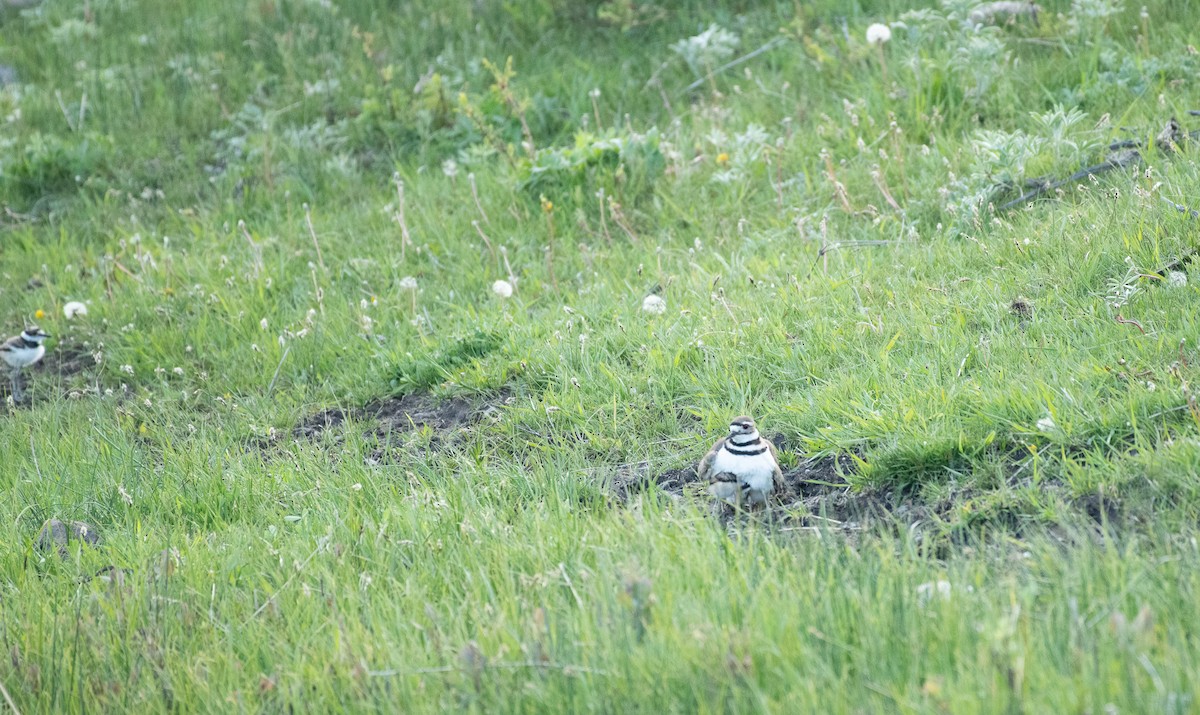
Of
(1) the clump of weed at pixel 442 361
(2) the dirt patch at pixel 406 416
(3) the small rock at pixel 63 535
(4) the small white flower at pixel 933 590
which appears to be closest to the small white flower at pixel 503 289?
(1) the clump of weed at pixel 442 361

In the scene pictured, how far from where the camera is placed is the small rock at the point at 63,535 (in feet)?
15.7

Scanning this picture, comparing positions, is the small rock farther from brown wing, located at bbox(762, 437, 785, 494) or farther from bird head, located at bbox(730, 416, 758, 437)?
brown wing, located at bbox(762, 437, 785, 494)

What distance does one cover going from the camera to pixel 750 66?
8836 mm

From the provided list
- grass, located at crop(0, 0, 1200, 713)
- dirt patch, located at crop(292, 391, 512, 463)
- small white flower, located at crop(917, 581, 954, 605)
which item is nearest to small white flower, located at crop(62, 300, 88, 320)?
grass, located at crop(0, 0, 1200, 713)

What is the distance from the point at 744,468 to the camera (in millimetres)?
4207

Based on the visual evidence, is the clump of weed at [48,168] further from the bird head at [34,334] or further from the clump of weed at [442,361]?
the clump of weed at [442,361]

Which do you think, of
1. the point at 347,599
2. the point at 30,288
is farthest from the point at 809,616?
the point at 30,288

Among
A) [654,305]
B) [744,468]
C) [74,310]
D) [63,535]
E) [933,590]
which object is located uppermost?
[933,590]

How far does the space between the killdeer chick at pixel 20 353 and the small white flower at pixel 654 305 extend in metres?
3.93

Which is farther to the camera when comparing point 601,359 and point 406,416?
point 406,416

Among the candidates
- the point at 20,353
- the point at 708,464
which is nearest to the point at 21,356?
the point at 20,353

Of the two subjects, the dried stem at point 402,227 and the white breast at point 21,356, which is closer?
the white breast at point 21,356

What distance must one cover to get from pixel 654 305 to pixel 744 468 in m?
1.93

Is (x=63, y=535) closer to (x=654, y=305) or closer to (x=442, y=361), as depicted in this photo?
(x=442, y=361)
